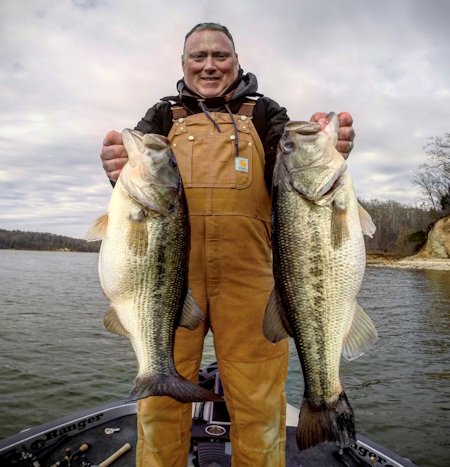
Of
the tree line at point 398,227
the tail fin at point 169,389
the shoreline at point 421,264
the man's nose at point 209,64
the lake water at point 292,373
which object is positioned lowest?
the lake water at point 292,373

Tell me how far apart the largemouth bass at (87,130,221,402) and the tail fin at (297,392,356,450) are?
601 millimetres

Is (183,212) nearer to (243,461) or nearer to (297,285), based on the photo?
(297,285)

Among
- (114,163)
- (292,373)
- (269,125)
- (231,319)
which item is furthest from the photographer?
(292,373)

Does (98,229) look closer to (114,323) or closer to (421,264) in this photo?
(114,323)

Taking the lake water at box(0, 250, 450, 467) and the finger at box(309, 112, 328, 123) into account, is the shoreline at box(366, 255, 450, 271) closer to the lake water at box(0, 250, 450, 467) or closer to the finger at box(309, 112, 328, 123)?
the lake water at box(0, 250, 450, 467)

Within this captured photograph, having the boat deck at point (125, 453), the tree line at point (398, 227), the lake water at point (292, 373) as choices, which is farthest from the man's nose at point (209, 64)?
the tree line at point (398, 227)

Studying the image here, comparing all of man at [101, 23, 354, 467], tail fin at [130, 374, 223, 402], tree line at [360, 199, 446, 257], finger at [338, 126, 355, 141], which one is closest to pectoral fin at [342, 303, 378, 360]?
man at [101, 23, 354, 467]

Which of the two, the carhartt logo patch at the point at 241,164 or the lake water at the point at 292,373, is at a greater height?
the carhartt logo patch at the point at 241,164

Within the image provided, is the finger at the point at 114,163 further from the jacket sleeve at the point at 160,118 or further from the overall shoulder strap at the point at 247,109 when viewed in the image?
the overall shoulder strap at the point at 247,109

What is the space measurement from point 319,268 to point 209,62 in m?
1.87

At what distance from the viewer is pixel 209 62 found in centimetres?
359

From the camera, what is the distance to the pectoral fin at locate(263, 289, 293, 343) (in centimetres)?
283

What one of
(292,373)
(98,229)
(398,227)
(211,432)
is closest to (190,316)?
(98,229)

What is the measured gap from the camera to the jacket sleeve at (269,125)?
344 centimetres
